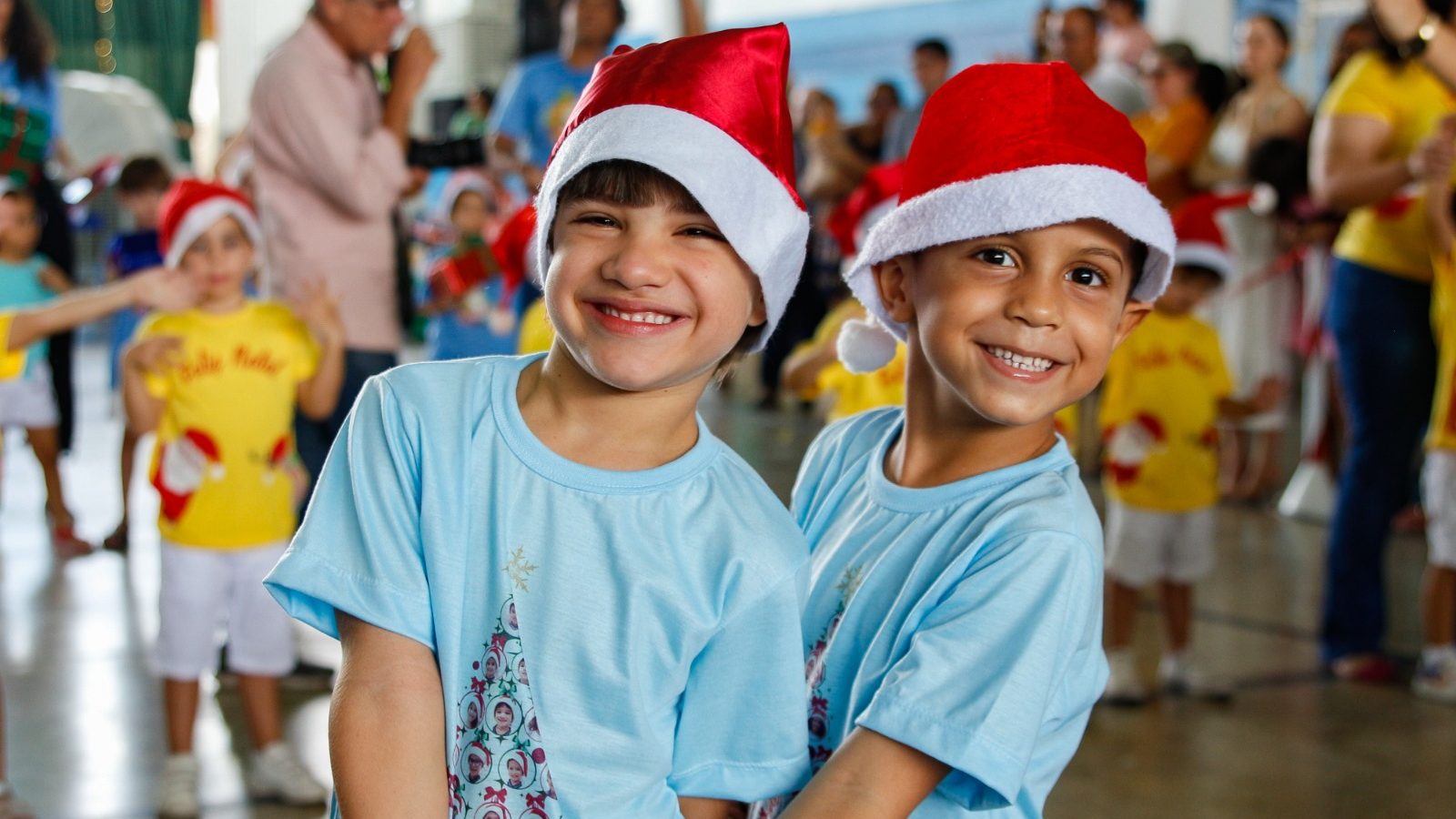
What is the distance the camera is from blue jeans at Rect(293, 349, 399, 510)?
342 centimetres

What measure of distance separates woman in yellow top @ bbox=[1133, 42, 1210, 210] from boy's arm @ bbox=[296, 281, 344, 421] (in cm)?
328

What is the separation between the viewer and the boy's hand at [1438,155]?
3311mm

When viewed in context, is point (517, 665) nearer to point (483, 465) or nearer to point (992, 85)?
point (483, 465)

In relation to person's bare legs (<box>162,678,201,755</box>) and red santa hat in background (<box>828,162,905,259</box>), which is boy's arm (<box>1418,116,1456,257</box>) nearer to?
red santa hat in background (<box>828,162,905,259</box>)

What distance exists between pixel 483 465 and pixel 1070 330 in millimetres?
533

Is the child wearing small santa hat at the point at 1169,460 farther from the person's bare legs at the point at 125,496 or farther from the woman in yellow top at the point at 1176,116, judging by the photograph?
the person's bare legs at the point at 125,496

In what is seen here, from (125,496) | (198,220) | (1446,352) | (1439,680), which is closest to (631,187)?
(198,220)

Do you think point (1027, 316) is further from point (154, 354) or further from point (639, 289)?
point (154, 354)

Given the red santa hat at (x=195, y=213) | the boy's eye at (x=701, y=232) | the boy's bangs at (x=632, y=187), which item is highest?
the boy's bangs at (x=632, y=187)

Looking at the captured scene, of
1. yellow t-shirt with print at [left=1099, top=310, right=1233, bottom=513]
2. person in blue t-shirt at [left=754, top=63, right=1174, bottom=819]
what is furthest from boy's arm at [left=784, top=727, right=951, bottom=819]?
yellow t-shirt with print at [left=1099, top=310, right=1233, bottom=513]

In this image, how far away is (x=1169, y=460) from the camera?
3623 mm

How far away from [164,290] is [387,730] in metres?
1.89

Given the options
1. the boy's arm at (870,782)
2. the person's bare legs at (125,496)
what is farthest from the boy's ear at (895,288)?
the person's bare legs at (125,496)

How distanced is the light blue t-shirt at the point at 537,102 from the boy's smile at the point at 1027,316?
3.39 meters
